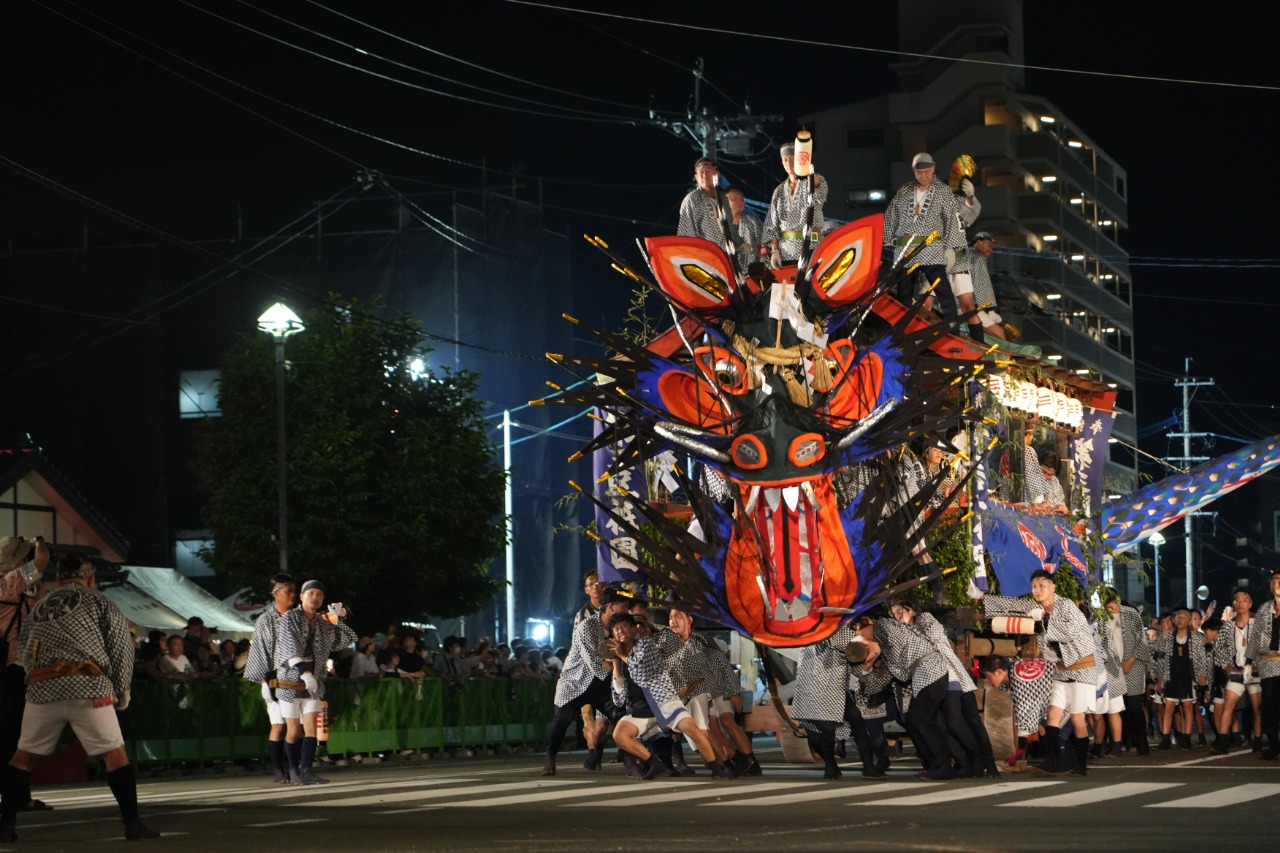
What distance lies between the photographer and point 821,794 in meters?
14.8

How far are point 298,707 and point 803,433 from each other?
18.6 feet

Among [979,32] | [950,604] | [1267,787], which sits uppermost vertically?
Result: [979,32]

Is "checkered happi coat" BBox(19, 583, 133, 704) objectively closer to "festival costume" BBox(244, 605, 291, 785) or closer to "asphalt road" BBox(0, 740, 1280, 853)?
"asphalt road" BBox(0, 740, 1280, 853)

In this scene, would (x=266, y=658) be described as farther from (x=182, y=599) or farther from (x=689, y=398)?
(x=182, y=599)

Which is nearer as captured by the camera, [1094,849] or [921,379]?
[1094,849]

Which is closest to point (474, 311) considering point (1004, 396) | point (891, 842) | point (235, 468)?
point (235, 468)

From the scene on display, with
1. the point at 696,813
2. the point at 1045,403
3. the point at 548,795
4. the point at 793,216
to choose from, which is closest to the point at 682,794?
the point at 548,795

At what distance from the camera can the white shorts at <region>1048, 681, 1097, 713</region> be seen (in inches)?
680

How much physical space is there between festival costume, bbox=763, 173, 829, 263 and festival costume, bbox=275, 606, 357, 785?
5.86m

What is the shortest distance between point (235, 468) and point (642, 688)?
22702 millimetres

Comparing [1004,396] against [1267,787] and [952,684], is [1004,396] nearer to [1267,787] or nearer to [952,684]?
[952,684]

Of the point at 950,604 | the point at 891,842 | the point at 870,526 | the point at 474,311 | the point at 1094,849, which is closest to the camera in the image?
the point at 1094,849

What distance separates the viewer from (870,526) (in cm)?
1677

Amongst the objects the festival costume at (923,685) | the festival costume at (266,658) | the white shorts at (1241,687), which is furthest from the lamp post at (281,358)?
the festival costume at (923,685)
